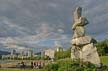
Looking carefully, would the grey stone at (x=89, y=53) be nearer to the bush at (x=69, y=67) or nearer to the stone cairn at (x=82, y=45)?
the stone cairn at (x=82, y=45)

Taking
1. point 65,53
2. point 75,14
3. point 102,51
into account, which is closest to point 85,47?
point 75,14

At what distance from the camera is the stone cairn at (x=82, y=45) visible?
3081cm

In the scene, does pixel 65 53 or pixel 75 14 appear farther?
pixel 65 53

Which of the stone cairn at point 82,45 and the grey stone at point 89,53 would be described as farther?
A: the grey stone at point 89,53

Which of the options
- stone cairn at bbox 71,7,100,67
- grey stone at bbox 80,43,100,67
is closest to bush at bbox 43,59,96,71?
stone cairn at bbox 71,7,100,67

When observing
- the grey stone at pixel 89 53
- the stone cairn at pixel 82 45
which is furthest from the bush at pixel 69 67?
the grey stone at pixel 89 53

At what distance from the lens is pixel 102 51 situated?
3339 inches

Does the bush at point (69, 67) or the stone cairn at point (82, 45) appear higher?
the stone cairn at point (82, 45)

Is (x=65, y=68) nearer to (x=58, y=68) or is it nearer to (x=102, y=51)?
(x=58, y=68)

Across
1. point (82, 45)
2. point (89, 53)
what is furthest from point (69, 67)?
point (82, 45)

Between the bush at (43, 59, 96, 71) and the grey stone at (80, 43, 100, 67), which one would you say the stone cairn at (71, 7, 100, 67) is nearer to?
the grey stone at (80, 43, 100, 67)

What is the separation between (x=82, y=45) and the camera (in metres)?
31.2

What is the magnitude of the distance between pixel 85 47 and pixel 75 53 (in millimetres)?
1197

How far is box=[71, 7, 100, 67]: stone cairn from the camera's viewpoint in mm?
30812
